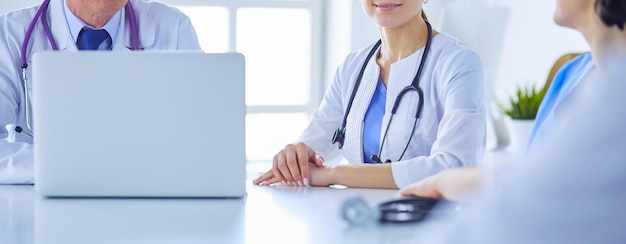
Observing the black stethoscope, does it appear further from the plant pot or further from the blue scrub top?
the plant pot

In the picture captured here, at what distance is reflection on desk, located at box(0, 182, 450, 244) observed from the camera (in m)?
1.10

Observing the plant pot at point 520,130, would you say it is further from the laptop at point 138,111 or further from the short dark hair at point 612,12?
the short dark hair at point 612,12

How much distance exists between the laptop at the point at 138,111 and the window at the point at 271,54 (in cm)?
305

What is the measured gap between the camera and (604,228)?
1.98 ft

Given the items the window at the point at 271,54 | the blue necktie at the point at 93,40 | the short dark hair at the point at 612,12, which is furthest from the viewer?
the window at the point at 271,54

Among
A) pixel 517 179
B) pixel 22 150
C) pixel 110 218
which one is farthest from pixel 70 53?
pixel 517 179

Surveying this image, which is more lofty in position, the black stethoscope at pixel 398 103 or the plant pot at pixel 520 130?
the black stethoscope at pixel 398 103

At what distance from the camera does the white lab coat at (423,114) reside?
1.74 meters

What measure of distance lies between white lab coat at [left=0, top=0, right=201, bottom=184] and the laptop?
541 millimetres

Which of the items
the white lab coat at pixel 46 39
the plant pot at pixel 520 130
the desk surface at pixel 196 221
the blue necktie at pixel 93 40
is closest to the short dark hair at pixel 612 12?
the desk surface at pixel 196 221

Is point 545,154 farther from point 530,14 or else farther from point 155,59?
point 530,14

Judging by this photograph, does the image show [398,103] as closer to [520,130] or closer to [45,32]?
[45,32]

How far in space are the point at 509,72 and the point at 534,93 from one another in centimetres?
45

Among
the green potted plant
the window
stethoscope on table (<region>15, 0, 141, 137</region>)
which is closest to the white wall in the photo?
the green potted plant
